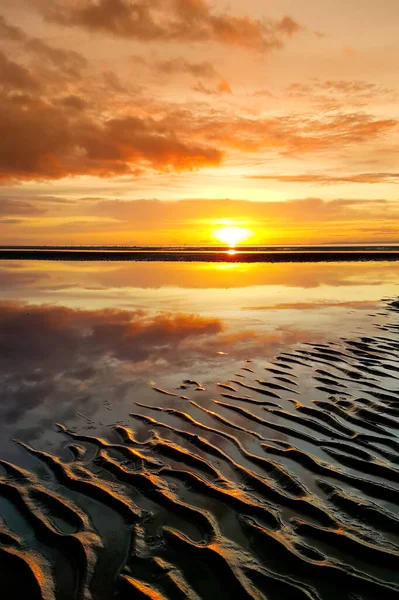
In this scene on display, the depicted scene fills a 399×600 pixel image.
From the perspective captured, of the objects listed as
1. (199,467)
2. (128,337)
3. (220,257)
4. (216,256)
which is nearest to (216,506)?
(199,467)

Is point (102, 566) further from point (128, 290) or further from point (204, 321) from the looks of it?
point (128, 290)

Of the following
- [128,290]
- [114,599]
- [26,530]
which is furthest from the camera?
[128,290]

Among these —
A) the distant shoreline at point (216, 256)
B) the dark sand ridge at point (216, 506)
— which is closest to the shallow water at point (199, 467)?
the dark sand ridge at point (216, 506)

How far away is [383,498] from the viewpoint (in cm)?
522

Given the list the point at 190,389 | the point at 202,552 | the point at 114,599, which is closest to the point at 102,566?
the point at 114,599

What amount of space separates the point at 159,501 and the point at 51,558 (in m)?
1.29

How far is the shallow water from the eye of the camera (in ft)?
13.4

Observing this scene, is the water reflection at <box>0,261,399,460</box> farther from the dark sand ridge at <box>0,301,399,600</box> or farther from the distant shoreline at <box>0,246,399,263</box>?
the distant shoreline at <box>0,246,399,263</box>

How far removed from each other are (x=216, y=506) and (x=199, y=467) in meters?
0.91

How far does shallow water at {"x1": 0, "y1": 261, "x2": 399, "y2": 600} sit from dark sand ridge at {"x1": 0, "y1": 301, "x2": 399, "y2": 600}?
17 mm

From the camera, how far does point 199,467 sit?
19.7 ft

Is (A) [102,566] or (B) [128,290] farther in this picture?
(B) [128,290]

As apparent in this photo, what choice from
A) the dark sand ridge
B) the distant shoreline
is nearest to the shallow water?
the dark sand ridge

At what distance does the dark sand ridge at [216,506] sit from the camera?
3979mm
